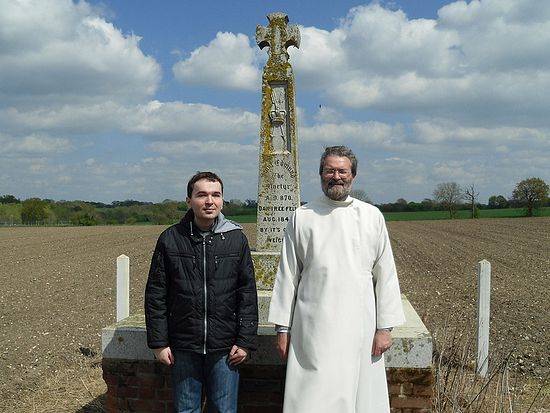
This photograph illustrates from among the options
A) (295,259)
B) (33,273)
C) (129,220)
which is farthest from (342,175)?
(129,220)

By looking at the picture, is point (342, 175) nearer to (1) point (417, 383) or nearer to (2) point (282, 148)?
(1) point (417, 383)

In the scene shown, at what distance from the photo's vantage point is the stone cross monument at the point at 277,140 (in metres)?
5.74

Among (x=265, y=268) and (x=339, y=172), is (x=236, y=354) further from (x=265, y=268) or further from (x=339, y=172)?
(x=265, y=268)

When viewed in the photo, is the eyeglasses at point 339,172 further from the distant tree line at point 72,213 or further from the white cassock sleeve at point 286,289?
the distant tree line at point 72,213

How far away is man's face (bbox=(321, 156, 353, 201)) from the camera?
3.41m

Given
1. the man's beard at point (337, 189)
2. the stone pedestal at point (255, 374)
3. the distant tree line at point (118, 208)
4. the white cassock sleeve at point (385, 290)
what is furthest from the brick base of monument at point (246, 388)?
the distant tree line at point (118, 208)

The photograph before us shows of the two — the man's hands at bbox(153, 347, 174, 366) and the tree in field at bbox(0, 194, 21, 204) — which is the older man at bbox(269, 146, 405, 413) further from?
the tree in field at bbox(0, 194, 21, 204)

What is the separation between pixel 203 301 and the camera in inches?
140

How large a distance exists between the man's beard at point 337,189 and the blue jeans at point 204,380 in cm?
114

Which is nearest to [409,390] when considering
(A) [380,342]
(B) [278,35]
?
(A) [380,342]

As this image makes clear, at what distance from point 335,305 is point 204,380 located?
3.29 ft

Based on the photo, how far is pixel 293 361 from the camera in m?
3.45

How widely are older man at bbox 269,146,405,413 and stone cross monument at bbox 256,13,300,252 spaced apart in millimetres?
2150

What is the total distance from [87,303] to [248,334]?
958cm
